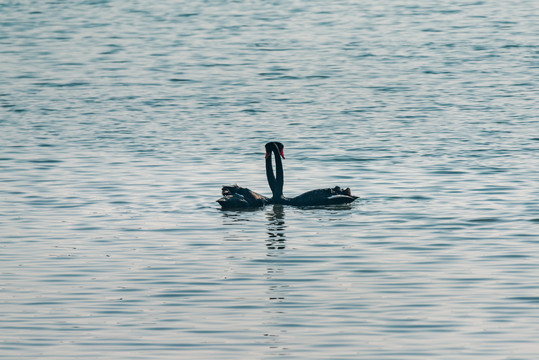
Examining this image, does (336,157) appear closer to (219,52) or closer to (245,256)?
(245,256)

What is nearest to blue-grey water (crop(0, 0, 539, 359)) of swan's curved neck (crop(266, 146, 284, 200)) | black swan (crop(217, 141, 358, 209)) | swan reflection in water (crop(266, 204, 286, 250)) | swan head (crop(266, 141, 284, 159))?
swan reflection in water (crop(266, 204, 286, 250))

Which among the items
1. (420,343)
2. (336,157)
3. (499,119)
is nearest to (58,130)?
(336,157)

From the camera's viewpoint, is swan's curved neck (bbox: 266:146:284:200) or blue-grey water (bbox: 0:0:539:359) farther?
swan's curved neck (bbox: 266:146:284:200)

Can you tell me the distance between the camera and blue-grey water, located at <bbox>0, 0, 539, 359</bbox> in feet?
38.2

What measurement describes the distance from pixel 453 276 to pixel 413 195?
5582 millimetres

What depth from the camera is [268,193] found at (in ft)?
66.1

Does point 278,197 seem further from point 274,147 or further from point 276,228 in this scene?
point 276,228

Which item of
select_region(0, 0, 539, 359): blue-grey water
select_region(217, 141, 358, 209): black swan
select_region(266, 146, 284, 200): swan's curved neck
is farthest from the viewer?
select_region(266, 146, 284, 200): swan's curved neck

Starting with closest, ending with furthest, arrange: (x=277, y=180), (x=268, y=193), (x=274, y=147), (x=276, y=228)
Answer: (x=276, y=228)
(x=277, y=180)
(x=274, y=147)
(x=268, y=193)

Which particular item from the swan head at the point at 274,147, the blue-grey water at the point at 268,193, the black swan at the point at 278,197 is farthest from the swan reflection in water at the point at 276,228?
the swan head at the point at 274,147

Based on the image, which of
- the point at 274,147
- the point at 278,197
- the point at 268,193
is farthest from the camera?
the point at 268,193

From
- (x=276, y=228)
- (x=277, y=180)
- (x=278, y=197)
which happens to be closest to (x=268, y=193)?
(x=277, y=180)

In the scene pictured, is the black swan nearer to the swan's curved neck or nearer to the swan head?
the swan's curved neck

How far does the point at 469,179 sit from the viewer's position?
20.5 metres
